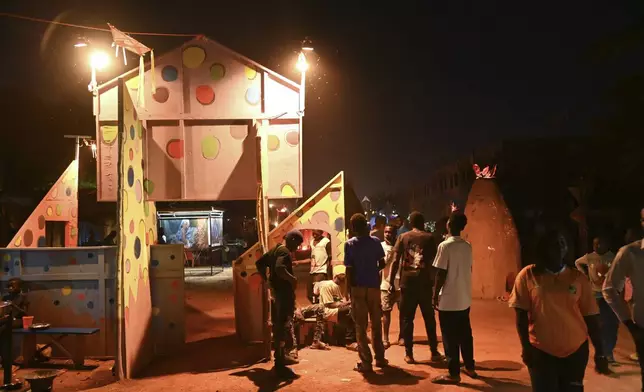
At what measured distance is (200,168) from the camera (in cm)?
A: 861

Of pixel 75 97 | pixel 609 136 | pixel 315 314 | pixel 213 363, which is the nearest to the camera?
pixel 213 363

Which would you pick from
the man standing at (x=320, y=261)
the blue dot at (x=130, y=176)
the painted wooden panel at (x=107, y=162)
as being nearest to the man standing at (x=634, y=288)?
the blue dot at (x=130, y=176)

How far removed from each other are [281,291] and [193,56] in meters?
4.31

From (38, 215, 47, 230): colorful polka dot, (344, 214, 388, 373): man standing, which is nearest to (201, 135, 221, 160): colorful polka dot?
(344, 214, 388, 373): man standing

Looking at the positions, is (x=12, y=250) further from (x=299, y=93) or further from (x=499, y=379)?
(x=499, y=379)

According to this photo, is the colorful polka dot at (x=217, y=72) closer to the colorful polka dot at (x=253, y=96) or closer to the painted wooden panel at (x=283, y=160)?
the colorful polka dot at (x=253, y=96)

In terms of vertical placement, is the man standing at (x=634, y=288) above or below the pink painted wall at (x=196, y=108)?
below

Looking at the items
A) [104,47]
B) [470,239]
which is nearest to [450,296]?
[104,47]

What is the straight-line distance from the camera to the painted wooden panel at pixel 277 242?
850 cm

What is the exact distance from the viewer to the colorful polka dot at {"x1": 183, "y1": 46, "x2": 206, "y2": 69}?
852 cm

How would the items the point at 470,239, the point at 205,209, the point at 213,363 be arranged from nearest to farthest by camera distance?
the point at 213,363
the point at 470,239
the point at 205,209

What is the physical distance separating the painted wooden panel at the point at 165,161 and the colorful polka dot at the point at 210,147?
0.34 meters

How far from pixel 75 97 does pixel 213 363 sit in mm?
15812

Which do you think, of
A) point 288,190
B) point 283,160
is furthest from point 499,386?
point 283,160
